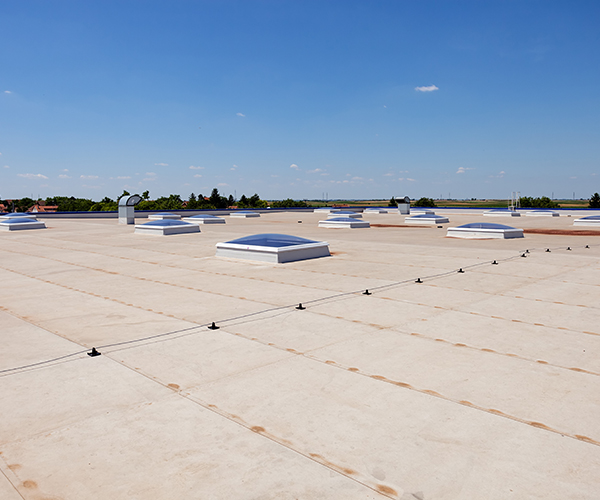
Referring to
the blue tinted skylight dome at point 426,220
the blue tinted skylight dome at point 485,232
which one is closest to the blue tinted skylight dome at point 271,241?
the blue tinted skylight dome at point 485,232

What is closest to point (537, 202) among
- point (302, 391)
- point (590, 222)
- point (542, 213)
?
point (542, 213)

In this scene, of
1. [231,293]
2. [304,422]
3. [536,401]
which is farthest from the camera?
[231,293]

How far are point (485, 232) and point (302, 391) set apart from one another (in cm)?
2205

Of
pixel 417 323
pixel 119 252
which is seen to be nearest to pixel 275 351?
pixel 417 323

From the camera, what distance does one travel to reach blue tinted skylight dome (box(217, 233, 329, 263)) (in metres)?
16.7

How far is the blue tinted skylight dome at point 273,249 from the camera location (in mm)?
16734

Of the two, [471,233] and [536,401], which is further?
[471,233]

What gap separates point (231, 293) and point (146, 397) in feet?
20.2

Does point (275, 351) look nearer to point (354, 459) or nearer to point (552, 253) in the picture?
point (354, 459)

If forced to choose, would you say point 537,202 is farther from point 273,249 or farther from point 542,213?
point 273,249

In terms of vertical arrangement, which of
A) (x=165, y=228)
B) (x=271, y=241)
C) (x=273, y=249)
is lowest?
(x=273, y=249)

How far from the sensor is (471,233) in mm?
25781

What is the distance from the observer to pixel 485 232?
25.2 meters

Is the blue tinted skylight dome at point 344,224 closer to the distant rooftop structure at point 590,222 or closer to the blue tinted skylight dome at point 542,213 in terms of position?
the distant rooftop structure at point 590,222
